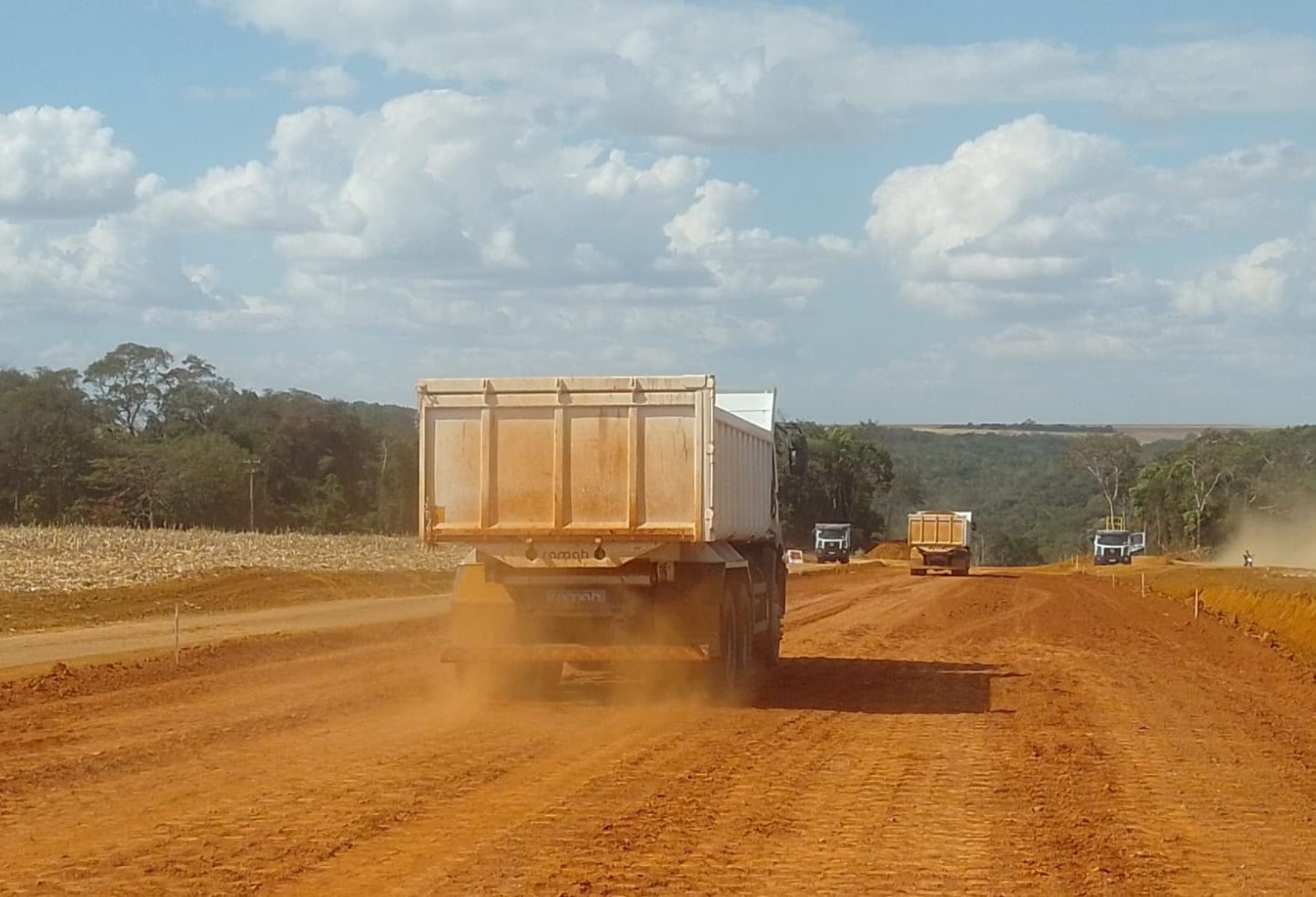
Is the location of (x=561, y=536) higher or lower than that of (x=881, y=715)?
higher

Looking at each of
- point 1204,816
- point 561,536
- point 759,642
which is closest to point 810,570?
point 759,642

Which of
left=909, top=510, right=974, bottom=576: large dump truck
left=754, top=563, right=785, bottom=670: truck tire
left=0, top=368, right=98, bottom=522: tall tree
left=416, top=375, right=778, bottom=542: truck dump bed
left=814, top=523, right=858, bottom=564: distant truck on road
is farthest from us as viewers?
left=814, top=523, right=858, bottom=564: distant truck on road

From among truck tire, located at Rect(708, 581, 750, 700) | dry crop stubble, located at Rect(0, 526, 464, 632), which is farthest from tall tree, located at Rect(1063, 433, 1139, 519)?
truck tire, located at Rect(708, 581, 750, 700)

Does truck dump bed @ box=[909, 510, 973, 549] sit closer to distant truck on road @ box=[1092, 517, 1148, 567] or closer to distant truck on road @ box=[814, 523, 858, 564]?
distant truck on road @ box=[814, 523, 858, 564]

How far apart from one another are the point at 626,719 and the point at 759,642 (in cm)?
525

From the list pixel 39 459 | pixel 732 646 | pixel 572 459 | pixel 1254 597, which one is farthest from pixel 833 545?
pixel 572 459

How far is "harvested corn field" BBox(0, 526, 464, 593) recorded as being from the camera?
39.5 metres

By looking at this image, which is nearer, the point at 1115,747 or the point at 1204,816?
the point at 1204,816

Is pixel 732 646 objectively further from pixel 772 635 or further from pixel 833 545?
pixel 833 545

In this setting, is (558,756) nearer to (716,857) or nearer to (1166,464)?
(716,857)

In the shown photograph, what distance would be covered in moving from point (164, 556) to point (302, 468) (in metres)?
52.5

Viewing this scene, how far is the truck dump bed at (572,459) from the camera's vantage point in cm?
1591

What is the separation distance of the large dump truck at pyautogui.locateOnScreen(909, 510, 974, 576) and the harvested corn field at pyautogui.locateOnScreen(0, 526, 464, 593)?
2050cm

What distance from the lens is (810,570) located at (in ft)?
234
